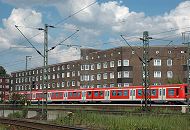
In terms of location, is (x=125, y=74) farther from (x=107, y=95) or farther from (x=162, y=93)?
(x=162, y=93)

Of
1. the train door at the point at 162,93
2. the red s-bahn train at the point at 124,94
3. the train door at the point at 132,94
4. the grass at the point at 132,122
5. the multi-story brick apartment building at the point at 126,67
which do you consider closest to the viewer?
the grass at the point at 132,122

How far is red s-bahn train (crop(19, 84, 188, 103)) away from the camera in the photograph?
47.3 meters

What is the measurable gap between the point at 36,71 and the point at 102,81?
37452 millimetres

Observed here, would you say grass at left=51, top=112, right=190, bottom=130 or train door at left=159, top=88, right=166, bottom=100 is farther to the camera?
train door at left=159, top=88, right=166, bottom=100

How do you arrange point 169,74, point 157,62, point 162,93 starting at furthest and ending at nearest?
point 157,62 < point 169,74 < point 162,93

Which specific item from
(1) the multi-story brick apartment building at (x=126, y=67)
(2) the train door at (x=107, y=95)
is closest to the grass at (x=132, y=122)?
(2) the train door at (x=107, y=95)

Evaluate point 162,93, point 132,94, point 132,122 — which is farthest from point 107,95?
point 132,122

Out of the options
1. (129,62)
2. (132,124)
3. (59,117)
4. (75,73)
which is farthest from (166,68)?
(132,124)

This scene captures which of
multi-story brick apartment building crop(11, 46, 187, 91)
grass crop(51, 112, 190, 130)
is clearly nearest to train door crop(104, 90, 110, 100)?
multi-story brick apartment building crop(11, 46, 187, 91)

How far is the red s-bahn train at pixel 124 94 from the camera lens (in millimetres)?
47312

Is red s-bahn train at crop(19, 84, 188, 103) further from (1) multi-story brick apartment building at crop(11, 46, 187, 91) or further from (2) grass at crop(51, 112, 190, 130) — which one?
(1) multi-story brick apartment building at crop(11, 46, 187, 91)

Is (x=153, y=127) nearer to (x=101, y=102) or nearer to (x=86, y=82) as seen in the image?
(x=101, y=102)

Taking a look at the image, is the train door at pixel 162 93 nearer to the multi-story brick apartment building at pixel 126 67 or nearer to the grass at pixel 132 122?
the grass at pixel 132 122

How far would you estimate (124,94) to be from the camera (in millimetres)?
53406
